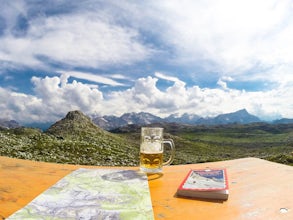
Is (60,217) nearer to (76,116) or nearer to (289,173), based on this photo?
(289,173)

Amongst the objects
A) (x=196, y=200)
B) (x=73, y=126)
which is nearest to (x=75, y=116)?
(x=73, y=126)

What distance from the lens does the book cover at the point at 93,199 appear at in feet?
6.91

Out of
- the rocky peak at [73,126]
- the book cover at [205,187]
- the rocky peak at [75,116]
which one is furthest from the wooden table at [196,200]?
the rocky peak at [75,116]

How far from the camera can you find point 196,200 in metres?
2.62

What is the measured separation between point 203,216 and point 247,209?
0.40 m

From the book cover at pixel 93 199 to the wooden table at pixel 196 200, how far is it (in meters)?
0.10

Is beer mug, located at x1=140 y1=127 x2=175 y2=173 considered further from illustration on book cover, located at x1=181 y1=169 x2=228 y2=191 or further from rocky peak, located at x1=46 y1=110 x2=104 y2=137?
rocky peak, located at x1=46 y1=110 x2=104 y2=137

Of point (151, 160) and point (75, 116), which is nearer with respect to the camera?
point (151, 160)

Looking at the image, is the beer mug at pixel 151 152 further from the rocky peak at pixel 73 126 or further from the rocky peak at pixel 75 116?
the rocky peak at pixel 75 116

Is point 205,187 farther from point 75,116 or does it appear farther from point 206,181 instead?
point 75,116

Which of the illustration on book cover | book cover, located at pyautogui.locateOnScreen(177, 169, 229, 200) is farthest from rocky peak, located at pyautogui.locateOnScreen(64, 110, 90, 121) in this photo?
book cover, located at pyautogui.locateOnScreen(177, 169, 229, 200)

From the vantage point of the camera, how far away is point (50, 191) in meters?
2.70

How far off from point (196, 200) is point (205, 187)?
25 centimetres

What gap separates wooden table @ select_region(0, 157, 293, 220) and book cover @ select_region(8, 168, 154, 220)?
103mm
